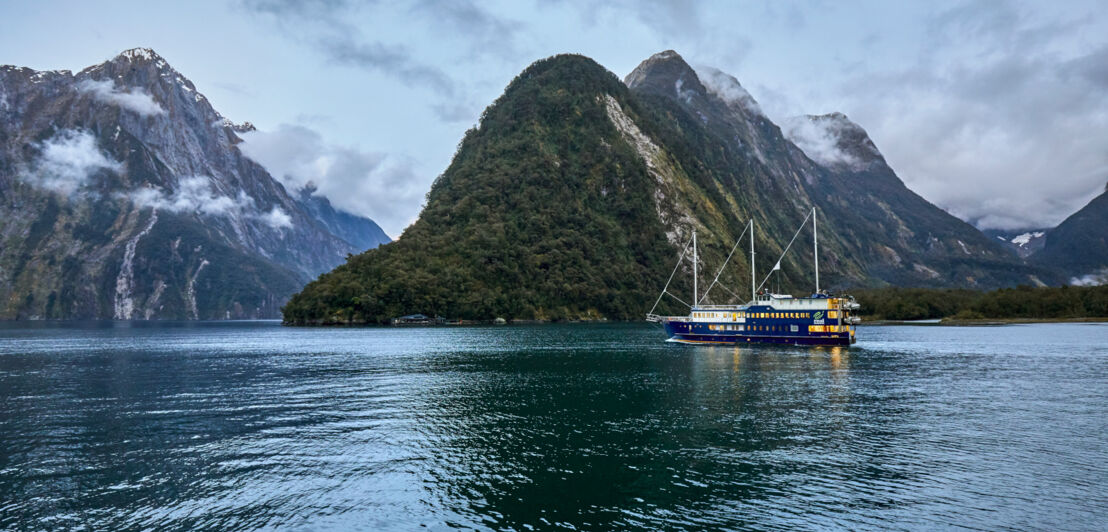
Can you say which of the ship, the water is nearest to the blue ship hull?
the ship

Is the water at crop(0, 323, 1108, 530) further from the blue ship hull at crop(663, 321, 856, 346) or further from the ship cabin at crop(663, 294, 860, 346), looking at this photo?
the ship cabin at crop(663, 294, 860, 346)

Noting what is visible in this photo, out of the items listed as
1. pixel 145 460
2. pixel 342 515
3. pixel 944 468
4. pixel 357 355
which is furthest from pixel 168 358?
pixel 944 468

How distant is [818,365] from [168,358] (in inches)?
4158

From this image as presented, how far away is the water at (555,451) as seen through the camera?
27.3m

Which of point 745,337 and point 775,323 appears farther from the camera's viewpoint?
point 745,337

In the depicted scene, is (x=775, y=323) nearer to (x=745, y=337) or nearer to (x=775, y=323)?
(x=775, y=323)

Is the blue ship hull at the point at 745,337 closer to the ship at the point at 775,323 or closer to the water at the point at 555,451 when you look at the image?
the ship at the point at 775,323

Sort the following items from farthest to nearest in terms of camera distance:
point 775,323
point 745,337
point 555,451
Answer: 1. point 745,337
2. point 775,323
3. point 555,451

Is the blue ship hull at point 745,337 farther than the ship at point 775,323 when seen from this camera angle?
No

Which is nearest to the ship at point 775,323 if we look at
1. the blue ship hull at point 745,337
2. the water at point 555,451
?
the blue ship hull at point 745,337

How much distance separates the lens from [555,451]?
38.0 metres

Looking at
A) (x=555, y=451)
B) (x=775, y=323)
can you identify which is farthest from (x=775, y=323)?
(x=555, y=451)

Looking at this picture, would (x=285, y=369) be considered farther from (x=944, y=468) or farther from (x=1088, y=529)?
(x=1088, y=529)

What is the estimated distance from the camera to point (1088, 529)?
25.2 meters
